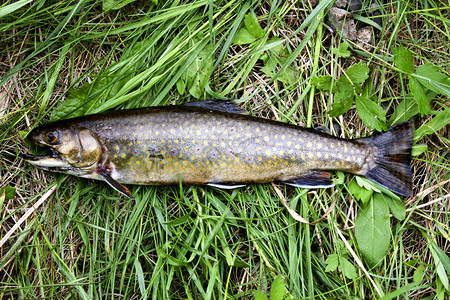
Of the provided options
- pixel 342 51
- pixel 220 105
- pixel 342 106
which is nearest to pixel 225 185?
pixel 220 105

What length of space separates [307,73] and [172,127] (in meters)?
1.51

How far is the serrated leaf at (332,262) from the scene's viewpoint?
11.6 ft

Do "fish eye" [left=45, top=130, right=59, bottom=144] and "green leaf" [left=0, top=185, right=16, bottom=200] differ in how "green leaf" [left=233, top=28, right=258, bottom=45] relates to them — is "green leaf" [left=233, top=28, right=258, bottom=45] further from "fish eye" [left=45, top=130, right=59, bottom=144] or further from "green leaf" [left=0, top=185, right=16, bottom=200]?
"green leaf" [left=0, top=185, right=16, bottom=200]

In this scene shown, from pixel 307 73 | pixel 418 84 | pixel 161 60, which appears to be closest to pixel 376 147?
pixel 418 84

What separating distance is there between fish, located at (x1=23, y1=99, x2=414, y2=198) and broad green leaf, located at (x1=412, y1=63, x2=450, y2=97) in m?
0.41

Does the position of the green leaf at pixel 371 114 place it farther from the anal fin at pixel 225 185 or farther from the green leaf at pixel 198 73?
the green leaf at pixel 198 73

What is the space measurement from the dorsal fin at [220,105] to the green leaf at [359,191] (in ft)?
4.24

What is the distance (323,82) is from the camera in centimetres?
374

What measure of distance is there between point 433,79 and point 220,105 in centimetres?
201

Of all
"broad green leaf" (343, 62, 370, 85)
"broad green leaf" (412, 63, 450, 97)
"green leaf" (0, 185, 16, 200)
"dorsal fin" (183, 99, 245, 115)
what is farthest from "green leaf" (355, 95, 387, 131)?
"green leaf" (0, 185, 16, 200)

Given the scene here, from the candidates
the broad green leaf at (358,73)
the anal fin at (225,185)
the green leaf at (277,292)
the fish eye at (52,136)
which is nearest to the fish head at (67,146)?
the fish eye at (52,136)

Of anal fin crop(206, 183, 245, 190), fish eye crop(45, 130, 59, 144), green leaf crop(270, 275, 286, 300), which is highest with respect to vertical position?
fish eye crop(45, 130, 59, 144)

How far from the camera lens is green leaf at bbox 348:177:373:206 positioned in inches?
142

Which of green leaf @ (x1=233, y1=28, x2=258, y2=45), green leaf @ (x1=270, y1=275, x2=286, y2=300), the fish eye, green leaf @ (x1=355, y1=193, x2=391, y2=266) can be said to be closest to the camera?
green leaf @ (x1=270, y1=275, x2=286, y2=300)
